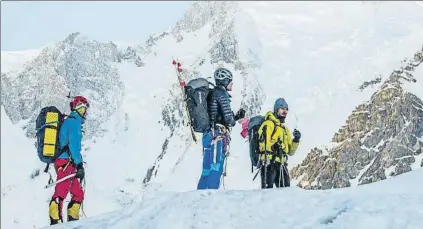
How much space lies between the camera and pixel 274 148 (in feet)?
38.3

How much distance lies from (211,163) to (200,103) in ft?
3.40

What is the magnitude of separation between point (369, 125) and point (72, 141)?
19196 cm

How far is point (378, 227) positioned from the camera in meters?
6.77

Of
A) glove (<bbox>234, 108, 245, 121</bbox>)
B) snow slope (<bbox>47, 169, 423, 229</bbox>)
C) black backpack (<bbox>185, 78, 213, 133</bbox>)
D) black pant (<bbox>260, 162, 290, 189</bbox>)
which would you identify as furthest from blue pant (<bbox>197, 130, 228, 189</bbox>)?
snow slope (<bbox>47, 169, 423, 229</bbox>)

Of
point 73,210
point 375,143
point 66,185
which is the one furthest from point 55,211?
point 375,143

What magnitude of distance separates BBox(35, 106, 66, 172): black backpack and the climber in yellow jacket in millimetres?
3621

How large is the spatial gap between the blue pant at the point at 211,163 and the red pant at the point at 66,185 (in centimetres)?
203

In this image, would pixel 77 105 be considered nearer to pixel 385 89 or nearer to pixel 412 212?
pixel 412 212

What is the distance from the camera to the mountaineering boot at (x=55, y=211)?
34.8ft

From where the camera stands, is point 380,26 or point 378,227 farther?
point 380,26

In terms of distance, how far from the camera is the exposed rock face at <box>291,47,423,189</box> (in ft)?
609

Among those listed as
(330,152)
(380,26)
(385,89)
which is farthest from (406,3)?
(330,152)

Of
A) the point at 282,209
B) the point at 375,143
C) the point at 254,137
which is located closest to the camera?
the point at 282,209

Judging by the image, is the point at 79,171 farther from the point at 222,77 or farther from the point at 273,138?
the point at 273,138
